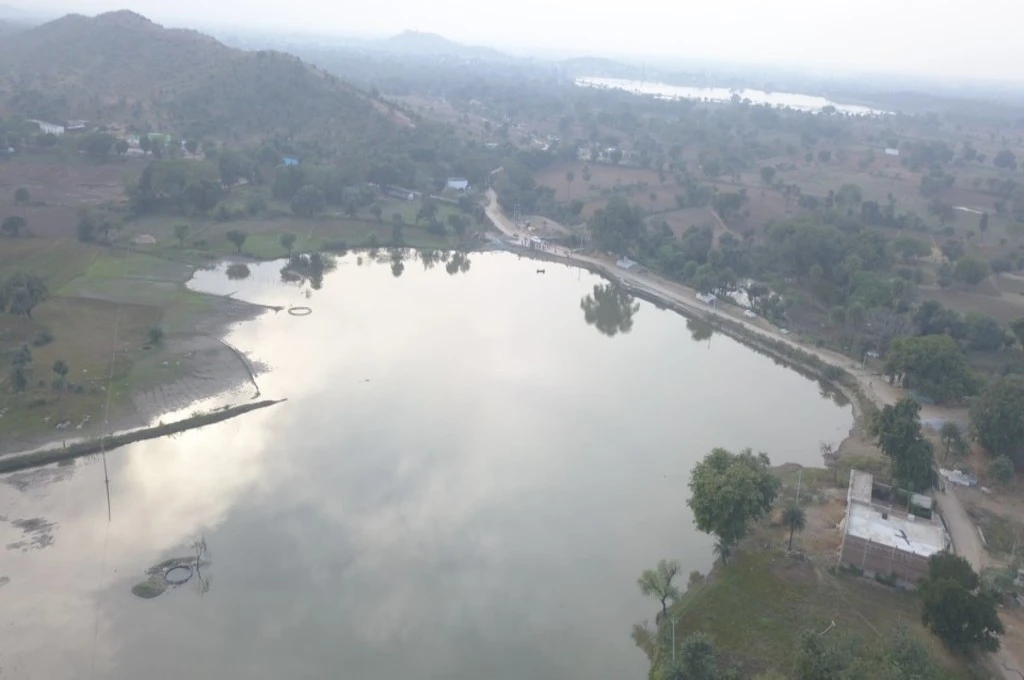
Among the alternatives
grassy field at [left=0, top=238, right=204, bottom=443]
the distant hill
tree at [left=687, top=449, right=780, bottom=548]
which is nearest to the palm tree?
tree at [left=687, top=449, right=780, bottom=548]

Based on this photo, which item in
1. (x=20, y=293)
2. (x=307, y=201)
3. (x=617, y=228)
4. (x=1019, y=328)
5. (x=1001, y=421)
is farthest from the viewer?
(x=307, y=201)

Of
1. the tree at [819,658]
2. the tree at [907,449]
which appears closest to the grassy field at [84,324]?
the tree at [819,658]

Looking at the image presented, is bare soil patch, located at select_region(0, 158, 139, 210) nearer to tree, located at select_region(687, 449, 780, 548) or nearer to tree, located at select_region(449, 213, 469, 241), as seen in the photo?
tree, located at select_region(449, 213, 469, 241)

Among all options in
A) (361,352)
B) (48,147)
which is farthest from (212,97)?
(361,352)

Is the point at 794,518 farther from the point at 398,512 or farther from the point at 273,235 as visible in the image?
the point at 273,235

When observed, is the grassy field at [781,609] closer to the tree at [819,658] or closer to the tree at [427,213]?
the tree at [819,658]

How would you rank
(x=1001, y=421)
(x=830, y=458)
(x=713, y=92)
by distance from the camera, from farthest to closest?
(x=713, y=92), (x=830, y=458), (x=1001, y=421)

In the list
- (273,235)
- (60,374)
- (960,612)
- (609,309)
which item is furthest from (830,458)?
(273,235)

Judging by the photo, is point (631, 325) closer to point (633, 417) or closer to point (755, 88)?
point (633, 417)
